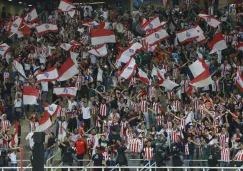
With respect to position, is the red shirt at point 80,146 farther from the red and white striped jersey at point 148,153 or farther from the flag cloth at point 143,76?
the flag cloth at point 143,76

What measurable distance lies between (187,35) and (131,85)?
4.61 m

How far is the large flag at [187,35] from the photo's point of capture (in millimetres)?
38281

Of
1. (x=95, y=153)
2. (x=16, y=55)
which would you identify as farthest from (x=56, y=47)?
(x=95, y=153)

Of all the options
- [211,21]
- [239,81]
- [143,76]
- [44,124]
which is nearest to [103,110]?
[143,76]

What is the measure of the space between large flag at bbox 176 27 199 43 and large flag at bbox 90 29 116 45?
10.0ft

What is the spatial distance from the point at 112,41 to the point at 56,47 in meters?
3.12

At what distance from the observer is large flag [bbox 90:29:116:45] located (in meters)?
38.5

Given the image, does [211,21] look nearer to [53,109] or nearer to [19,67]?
[19,67]

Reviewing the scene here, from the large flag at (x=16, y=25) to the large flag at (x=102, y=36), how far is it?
15.1 feet

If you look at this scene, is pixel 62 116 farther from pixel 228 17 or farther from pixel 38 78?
pixel 228 17

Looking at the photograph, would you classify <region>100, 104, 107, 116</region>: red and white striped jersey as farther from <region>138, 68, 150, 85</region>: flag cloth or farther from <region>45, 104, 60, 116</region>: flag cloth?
<region>138, 68, 150, 85</region>: flag cloth

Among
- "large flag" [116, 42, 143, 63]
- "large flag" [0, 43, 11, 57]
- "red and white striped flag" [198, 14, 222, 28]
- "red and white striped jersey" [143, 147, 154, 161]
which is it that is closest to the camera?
"red and white striped jersey" [143, 147, 154, 161]

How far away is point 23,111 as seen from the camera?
1435 inches

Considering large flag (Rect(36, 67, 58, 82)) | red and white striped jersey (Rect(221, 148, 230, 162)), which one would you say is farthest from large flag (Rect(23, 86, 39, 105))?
red and white striped jersey (Rect(221, 148, 230, 162))
